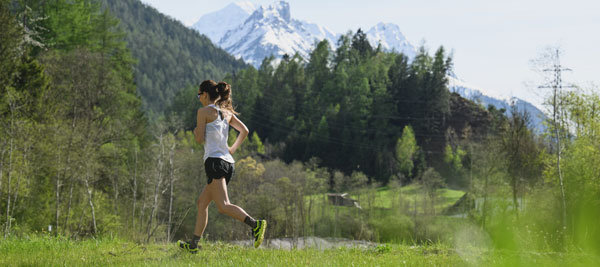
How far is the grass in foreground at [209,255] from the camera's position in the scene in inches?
221

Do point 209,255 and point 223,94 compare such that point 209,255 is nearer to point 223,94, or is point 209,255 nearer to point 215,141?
point 215,141

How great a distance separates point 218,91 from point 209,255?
2.20 metres

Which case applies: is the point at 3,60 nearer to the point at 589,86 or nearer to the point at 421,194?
the point at 589,86

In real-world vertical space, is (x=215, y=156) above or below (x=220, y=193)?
above

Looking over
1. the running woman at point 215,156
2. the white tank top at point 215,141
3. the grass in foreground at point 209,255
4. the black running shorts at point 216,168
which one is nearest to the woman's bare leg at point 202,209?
the running woman at point 215,156

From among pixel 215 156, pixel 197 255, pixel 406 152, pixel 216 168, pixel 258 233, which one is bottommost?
pixel 197 255

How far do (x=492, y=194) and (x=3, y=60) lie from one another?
44701mm

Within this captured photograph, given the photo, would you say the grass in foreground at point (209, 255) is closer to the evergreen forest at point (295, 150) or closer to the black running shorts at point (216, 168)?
the evergreen forest at point (295, 150)

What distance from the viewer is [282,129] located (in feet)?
420

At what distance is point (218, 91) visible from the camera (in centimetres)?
677

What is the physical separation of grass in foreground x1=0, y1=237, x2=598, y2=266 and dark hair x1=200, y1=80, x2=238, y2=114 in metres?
2.05

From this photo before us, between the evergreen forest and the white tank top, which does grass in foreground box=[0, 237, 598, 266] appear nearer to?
the evergreen forest

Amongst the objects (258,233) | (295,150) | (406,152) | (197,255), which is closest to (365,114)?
(406,152)

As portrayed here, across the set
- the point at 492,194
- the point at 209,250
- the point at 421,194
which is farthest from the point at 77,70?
the point at 421,194
